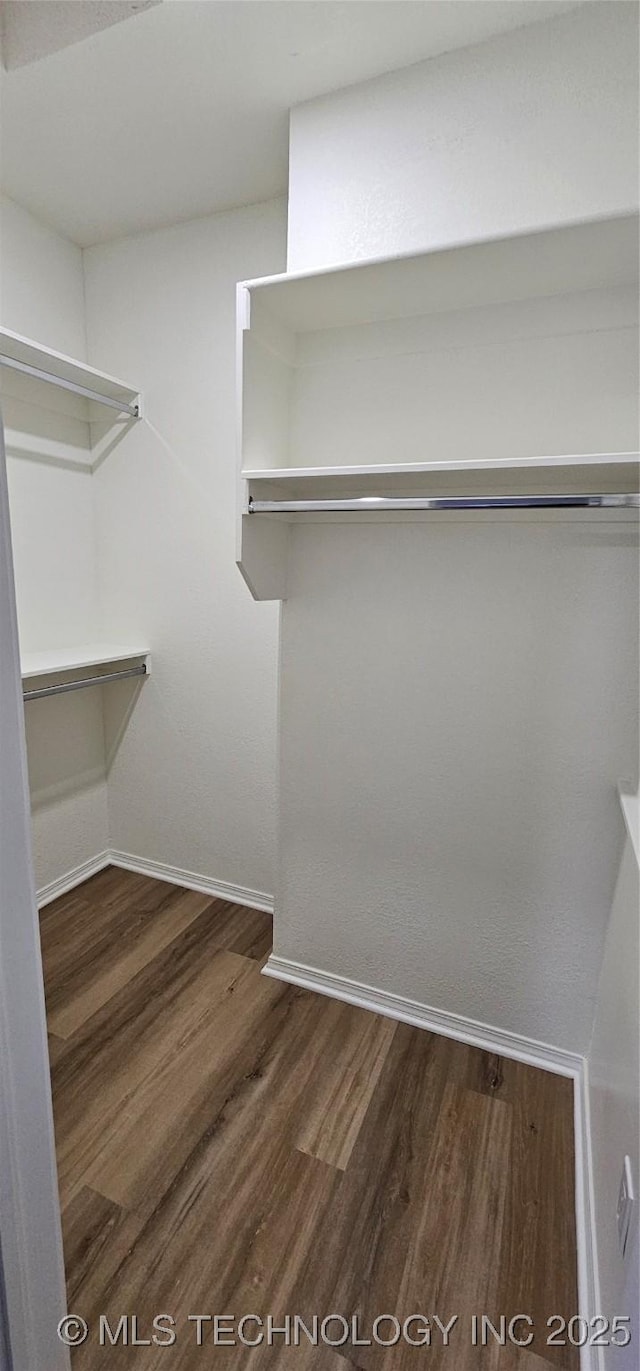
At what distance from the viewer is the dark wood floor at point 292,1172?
111 centimetres

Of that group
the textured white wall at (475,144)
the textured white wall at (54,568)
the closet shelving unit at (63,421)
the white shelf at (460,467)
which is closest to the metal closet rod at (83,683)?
the closet shelving unit at (63,421)

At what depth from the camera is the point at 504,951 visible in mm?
1631

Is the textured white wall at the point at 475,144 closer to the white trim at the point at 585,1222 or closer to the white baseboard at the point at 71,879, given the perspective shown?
the white trim at the point at 585,1222

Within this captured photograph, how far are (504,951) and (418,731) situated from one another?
2.14 feet

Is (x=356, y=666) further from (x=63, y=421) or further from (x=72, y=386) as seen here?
(x=63, y=421)

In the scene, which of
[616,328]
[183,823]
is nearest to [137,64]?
[616,328]

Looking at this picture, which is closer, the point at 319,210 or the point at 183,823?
the point at 319,210

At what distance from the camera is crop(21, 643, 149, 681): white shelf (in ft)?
6.26

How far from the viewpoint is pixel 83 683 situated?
83.3 inches

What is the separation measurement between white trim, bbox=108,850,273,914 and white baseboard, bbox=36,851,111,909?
0.05m

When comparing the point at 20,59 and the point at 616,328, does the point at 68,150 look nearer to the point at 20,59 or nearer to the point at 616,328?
the point at 20,59

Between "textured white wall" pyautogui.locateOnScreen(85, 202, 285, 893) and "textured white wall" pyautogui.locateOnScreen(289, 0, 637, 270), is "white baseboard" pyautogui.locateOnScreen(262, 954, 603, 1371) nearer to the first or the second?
"textured white wall" pyautogui.locateOnScreen(85, 202, 285, 893)

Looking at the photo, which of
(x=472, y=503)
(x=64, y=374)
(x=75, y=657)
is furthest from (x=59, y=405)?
(x=472, y=503)

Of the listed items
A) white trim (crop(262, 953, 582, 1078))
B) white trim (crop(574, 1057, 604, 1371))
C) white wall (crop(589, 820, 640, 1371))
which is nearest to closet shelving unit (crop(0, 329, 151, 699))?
white trim (crop(262, 953, 582, 1078))
